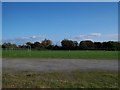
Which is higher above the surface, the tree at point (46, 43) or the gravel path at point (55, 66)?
the tree at point (46, 43)

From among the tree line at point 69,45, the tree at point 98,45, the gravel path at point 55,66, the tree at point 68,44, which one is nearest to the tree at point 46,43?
the tree line at point 69,45

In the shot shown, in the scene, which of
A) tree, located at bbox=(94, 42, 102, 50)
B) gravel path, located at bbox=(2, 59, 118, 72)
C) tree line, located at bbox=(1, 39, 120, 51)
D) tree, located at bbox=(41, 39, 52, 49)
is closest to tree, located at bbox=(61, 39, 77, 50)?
tree line, located at bbox=(1, 39, 120, 51)

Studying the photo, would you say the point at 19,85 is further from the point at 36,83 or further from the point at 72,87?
the point at 72,87

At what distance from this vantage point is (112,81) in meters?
10.1

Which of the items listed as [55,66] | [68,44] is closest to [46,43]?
→ [68,44]

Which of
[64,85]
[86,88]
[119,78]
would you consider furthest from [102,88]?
[119,78]

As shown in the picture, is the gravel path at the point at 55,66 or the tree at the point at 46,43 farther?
the tree at the point at 46,43

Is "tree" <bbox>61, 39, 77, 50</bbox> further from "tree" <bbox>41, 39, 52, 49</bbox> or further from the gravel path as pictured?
the gravel path

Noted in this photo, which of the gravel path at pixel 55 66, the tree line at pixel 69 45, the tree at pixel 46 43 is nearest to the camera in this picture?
the gravel path at pixel 55 66

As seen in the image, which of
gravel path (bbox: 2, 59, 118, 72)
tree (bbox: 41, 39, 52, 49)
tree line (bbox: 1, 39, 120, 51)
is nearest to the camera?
gravel path (bbox: 2, 59, 118, 72)

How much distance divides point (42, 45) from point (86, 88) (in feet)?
359

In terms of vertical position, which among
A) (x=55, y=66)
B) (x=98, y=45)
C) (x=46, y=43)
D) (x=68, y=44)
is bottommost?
(x=55, y=66)

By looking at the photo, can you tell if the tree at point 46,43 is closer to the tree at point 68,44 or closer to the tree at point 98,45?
the tree at point 68,44

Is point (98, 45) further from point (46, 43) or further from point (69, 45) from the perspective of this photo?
point (46, 43)
